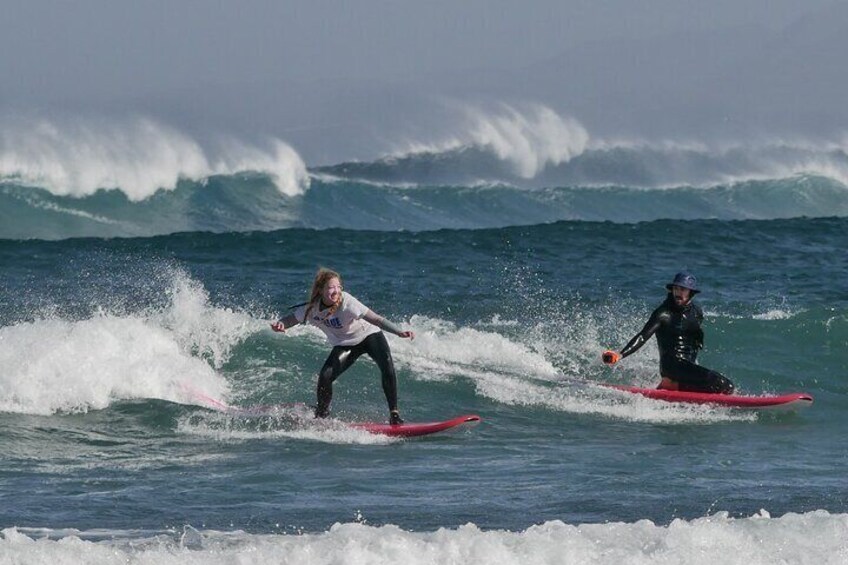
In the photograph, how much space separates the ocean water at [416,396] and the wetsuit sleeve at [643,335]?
0.52m

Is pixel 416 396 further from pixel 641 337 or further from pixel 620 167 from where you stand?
pixel 620 167

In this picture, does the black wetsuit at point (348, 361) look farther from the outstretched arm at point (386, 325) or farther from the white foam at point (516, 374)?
the white foam at point (516, 374)

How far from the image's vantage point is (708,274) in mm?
22891

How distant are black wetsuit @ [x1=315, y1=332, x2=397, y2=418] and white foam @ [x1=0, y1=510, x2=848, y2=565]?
160 inches

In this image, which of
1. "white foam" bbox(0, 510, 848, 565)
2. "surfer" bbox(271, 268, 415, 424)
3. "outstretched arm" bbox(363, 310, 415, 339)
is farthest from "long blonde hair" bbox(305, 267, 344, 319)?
"white foam" bbox(0, 510, 848, 565)

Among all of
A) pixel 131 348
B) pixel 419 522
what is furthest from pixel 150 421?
pixel 419 522

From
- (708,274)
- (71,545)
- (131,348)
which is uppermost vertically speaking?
(708,274)

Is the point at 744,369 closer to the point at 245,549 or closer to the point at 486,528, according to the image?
the point at 486,528

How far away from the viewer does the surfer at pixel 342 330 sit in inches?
454

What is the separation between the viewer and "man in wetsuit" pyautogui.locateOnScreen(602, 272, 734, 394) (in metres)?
13.1

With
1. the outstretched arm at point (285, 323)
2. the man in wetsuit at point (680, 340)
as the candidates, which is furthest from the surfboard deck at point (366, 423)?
the man in wetsuit at point (680, 340)

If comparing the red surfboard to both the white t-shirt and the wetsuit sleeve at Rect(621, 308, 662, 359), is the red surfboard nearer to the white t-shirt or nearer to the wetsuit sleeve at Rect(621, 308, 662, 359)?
the white t-shirt

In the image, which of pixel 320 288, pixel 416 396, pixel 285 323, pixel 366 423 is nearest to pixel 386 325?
pixel 320 288

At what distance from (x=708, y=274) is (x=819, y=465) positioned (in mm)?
12579
